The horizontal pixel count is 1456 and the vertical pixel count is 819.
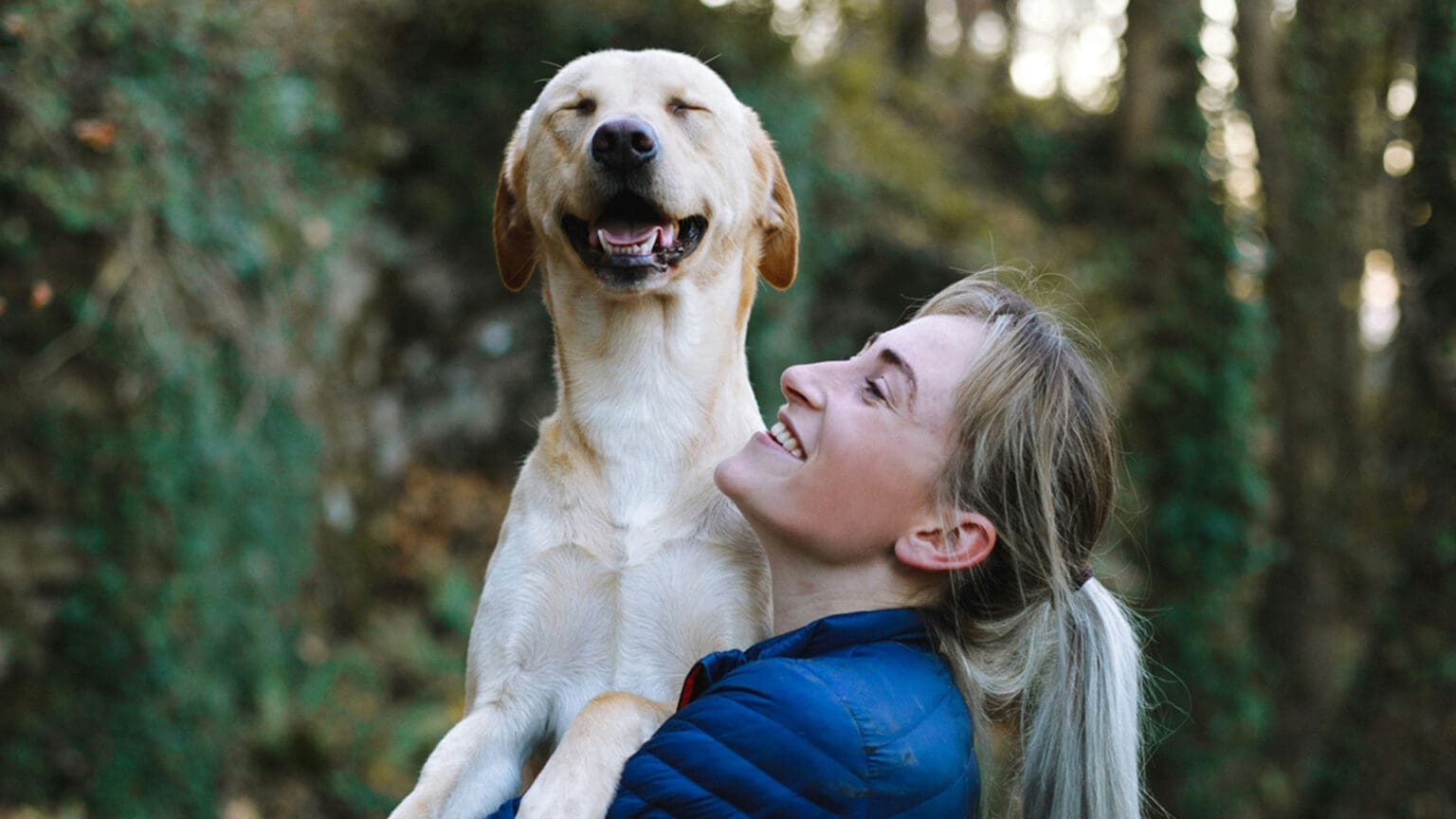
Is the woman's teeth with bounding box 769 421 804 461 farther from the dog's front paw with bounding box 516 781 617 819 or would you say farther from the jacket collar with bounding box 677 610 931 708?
the dog's front paw with bounding box 516 781 617 819

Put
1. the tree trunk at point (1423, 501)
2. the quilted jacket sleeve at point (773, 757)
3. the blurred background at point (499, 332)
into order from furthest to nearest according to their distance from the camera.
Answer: the tree trunk at point (1423, 501)
the blurred background at point (499, 332)
the quilted jacket sleeve at point (773, 757)

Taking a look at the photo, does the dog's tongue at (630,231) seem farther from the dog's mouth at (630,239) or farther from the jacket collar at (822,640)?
the jacket collar at (822,640)

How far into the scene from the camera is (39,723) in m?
4.98

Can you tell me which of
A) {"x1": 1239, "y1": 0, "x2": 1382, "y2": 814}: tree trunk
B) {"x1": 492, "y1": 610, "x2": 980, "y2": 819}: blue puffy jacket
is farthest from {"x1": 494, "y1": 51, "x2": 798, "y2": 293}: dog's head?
{"x1": 1239, "y1": 0, "x2": 1382, "y2": 814}: tree trunk

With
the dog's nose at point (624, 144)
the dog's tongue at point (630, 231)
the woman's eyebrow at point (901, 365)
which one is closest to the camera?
the woman's eyebrow at point (901, 365)

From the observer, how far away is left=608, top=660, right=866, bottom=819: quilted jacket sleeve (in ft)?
5.63

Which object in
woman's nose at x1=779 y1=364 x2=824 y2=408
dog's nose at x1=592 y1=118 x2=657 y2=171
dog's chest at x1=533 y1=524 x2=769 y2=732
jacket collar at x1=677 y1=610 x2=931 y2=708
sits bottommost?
dog's chest at x1=533 y1=524 x2=769 y2=732

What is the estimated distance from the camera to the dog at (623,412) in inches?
87.2

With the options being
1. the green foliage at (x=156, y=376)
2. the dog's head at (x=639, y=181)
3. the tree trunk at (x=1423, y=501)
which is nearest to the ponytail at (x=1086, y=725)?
the dog's head at (x=639, y=181)

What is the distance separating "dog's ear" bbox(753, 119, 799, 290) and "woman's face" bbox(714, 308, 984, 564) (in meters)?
0.70

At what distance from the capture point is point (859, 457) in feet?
6.49

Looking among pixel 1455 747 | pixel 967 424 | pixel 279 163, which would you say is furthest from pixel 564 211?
pixel 1455 747

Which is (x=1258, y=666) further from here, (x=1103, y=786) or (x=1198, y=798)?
(x=1103, y=786)

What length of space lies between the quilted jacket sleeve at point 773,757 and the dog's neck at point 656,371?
716 millimetres
